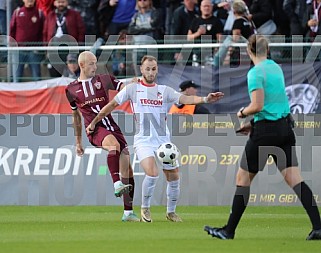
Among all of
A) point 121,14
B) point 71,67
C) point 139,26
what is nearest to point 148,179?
point 71,67

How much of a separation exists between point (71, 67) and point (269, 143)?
9.54m

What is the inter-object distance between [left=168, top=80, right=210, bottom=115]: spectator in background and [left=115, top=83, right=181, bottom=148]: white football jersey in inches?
167

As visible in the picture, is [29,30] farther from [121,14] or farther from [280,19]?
[280,19]

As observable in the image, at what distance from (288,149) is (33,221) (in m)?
4.84

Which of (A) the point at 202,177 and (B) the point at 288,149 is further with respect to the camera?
(A) the point at 202,177

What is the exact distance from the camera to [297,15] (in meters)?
20.4

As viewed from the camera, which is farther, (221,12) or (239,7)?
(221,12)

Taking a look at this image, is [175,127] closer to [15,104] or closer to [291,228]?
[15,104]

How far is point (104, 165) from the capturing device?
18.4 m

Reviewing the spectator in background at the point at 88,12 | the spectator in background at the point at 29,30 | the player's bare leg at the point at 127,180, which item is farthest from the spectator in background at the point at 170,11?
the player's bare leg at the point at 127,180

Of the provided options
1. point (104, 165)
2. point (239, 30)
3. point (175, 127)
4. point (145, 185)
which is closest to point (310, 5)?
point (239, 30)

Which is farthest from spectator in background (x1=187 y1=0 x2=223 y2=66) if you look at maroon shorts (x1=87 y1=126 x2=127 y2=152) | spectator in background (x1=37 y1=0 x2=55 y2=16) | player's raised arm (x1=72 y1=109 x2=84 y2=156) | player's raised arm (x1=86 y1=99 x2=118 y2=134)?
player's raised arm (x1=86 y1=99 x2=118 y2=134)

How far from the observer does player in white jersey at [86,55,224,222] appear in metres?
14.4

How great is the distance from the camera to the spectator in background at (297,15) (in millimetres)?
20344
